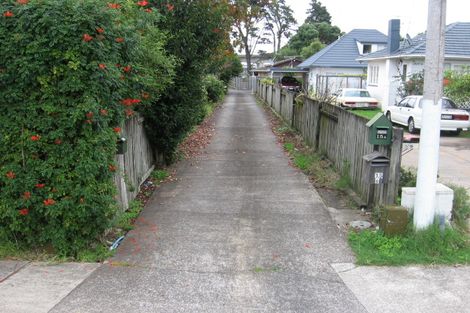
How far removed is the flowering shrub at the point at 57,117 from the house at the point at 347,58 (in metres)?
33.3

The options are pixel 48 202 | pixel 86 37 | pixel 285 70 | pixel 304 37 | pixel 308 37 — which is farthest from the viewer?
pixel 304 37

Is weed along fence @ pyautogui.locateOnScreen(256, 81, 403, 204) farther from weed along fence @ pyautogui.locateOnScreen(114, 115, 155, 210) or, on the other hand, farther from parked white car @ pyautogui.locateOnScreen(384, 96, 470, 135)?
parked white car @ pyautogui.locateOnScreen(384, 96, 470, 135)

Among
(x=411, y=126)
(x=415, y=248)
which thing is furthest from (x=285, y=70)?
(x=415, y=248)

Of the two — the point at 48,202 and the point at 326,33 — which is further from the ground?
the point at 326,33

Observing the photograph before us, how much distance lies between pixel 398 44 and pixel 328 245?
26801mm

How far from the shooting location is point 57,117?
5.27m

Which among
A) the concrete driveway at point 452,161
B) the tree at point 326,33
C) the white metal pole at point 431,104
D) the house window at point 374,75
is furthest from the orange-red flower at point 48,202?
the tree at point 326,33

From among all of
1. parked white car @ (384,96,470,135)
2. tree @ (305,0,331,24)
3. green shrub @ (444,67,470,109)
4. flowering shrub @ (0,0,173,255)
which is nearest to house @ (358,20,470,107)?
green shrub @ (444,67,470,109)

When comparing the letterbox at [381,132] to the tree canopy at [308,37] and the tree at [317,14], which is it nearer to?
the tree canopy at [308,37]

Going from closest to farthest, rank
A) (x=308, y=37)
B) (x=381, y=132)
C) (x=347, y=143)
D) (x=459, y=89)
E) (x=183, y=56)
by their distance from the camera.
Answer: (x=381, y=132), (x=347, y=143), (x=183, y=56), (x=459, y=89), (x=308, y=37)

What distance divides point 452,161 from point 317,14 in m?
94.7

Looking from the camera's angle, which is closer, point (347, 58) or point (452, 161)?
point (452, 161)

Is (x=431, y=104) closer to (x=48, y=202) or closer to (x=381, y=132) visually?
(x=381, y=132)

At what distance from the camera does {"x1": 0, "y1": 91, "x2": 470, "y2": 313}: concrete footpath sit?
4410 millimetres
